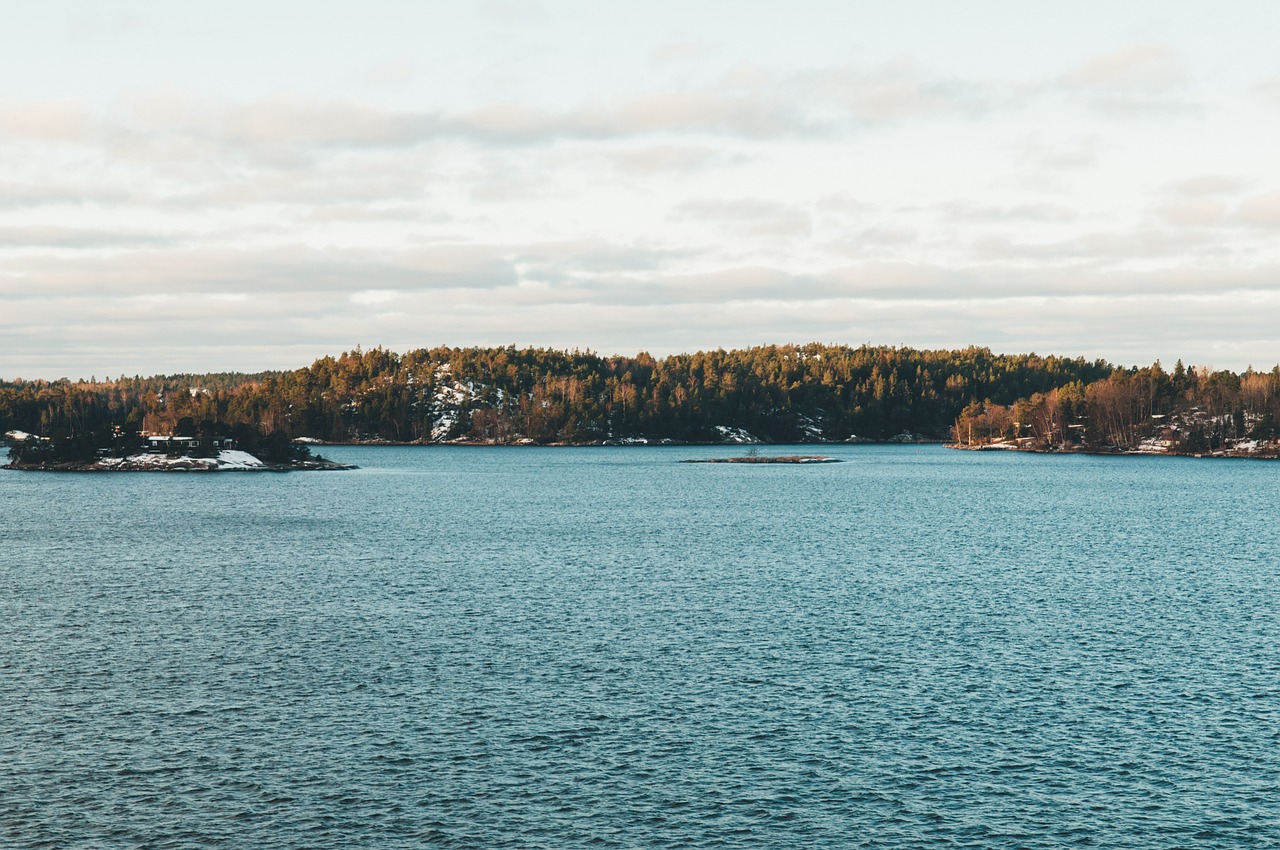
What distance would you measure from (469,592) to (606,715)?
31830mm

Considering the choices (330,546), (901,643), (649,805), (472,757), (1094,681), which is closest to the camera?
(649,805)

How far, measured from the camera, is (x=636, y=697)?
157ft

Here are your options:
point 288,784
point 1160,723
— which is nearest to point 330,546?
point 288,784

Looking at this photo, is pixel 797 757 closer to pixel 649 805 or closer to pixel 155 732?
pixel 649 805

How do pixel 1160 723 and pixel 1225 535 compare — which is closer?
pixel 1160 723

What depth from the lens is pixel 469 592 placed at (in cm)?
7544

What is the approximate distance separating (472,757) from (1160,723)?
26800 millimetres

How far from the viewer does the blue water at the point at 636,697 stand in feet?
114

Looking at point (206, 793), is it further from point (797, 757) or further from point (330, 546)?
point (330, 546)

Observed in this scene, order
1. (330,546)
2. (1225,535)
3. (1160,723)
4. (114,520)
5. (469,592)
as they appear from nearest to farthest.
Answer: (1160,723)
(469,592)
(330,546)
(1225,535)
(114,520)

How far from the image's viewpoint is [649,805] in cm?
3572

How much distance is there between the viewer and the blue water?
34.8 metres

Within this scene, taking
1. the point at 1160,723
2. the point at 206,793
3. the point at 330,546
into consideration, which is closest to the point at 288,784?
the point at 206,793

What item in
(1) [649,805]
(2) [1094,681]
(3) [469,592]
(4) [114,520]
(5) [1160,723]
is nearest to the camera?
(1) [649,805]
